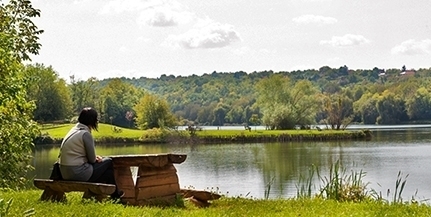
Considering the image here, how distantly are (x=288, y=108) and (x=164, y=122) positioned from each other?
18410 millimetres

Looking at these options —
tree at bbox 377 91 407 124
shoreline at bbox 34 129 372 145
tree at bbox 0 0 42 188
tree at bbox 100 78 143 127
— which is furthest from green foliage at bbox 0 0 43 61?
tree at bbox 377 91 407 124

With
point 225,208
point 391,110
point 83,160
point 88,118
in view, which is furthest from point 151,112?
point 83,160

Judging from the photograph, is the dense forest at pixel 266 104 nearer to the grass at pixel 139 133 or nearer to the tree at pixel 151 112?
the tree at pixel 151 112

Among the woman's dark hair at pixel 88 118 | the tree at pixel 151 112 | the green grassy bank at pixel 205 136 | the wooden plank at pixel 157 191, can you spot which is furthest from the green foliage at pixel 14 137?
the tree at pixel 151 112

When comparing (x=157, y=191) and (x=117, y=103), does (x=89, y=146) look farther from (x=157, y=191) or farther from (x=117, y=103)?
(x=117, y=103)

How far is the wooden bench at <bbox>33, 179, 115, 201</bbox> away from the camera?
8.48 m

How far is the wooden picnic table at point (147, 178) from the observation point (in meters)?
9.45

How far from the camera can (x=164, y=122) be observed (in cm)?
8344

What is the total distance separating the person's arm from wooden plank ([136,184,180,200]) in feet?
3.48

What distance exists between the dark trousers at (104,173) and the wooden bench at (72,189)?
267mm

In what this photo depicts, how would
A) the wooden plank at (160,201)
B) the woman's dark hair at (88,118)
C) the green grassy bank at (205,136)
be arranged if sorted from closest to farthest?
the woman's dark hair at (88,118) < the wooden plank at (160,201) < the green grassy bank at (205,136)

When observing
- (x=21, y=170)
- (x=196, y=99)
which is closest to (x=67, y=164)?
(x=21, y=170)

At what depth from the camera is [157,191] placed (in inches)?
384

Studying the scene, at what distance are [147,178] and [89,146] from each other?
128 cm
